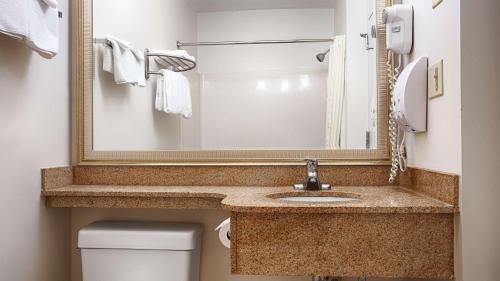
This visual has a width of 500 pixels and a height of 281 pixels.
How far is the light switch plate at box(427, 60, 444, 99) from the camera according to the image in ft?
4.14

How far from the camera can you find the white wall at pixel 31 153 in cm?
143

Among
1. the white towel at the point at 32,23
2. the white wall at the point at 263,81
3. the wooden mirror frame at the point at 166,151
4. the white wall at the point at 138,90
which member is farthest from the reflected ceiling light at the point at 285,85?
the white towel at the point at 32,23

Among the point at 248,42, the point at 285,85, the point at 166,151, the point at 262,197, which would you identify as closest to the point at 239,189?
the point at 262,197

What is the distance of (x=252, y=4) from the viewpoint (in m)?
1.84

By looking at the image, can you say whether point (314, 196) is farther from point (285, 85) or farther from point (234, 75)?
point (234, 75)

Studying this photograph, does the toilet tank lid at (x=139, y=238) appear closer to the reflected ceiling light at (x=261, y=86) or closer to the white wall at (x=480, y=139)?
the reflected ceiling light at (x=261, y=86)

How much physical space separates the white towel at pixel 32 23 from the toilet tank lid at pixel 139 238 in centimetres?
70

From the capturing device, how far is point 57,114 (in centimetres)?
175

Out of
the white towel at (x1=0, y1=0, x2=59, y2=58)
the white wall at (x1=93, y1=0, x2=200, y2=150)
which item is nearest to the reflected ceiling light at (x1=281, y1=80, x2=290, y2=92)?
the white wall at (x1=93, y1=0, x2=200, y2=150)

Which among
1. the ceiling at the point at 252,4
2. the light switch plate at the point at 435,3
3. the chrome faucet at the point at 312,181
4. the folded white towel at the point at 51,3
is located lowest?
the chrome faucet at the point at 312,181

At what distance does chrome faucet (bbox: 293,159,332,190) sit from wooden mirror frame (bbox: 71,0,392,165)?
5.3 inches

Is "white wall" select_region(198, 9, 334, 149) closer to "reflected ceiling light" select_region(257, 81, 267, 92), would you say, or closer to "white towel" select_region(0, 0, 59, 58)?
"reflected ceiling light" select_region(257, 81, 267, 92)

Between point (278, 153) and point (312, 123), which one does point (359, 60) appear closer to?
point (312, 123)

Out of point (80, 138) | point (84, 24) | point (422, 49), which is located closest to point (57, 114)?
point (80, 138)
